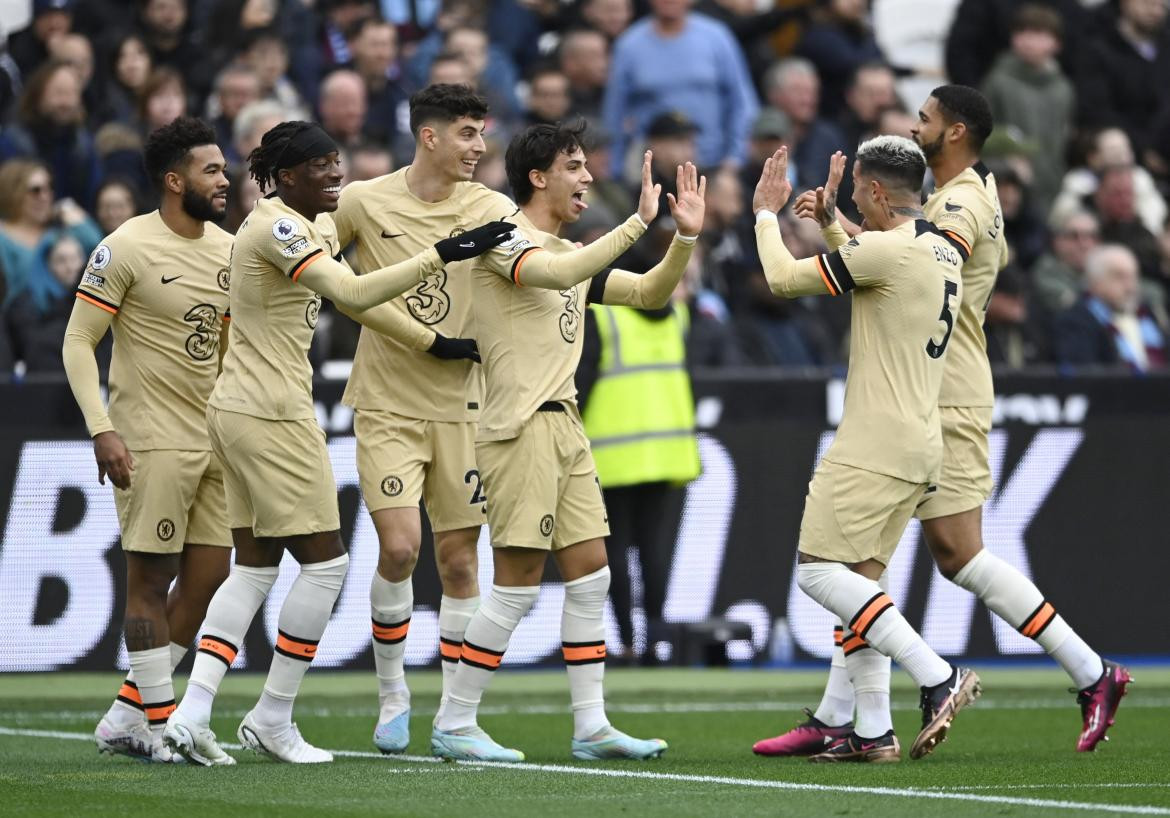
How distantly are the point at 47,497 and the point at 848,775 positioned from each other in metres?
5.69

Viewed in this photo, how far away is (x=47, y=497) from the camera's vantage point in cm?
1184

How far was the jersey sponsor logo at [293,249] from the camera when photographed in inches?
313

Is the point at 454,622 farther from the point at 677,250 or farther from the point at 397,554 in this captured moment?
the point at 677,250

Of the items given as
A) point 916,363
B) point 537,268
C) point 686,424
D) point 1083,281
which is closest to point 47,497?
point 686,424

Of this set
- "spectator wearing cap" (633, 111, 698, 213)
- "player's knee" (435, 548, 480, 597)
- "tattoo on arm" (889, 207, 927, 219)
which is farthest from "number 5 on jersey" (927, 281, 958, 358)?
"spectator wearing cap" (633, 111, 698, 213)

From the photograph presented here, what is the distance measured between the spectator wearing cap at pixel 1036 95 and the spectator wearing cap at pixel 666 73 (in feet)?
8.32

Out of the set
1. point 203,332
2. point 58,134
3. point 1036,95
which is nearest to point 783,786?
point 203,332

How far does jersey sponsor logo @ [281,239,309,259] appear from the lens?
7.94 metres

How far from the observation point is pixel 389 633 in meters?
8.92

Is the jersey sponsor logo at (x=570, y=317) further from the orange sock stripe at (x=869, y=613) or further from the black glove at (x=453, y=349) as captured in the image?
the orange sock stripe at (x=869, y=613)

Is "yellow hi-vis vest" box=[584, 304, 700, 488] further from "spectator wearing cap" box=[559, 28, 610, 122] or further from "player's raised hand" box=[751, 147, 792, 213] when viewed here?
"spectator wearing cap" box=[559, 28, 610, 122]

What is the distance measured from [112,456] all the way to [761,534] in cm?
545

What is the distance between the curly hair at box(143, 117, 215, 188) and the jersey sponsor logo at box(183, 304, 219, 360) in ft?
1.75

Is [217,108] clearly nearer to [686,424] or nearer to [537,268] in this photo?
[686,424]
